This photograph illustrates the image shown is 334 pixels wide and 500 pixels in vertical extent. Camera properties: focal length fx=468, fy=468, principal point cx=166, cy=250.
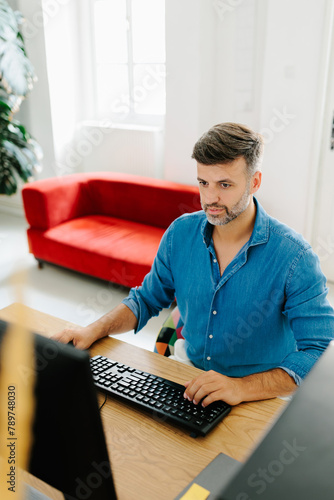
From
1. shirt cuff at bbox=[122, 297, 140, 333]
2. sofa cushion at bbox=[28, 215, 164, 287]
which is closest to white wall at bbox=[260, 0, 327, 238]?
sofa cushion at bbox=[28, 215, 164, 287]

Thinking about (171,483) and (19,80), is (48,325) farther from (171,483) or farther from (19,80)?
(19,80)

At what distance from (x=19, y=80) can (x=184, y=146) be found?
1519 mm

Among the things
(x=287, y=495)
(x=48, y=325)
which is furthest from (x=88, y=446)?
(x=48, y=325)

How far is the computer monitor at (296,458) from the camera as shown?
0.38 m

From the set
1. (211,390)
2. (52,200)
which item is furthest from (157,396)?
(52,200)

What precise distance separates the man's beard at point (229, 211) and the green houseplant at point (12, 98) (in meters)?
2.93

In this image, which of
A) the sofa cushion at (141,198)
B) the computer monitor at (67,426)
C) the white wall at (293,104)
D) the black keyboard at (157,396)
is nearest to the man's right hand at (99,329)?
the black keyboard at (157,396)

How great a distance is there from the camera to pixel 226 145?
130 cm

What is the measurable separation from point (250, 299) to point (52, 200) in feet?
8.15

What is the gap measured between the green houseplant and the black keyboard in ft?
10.0

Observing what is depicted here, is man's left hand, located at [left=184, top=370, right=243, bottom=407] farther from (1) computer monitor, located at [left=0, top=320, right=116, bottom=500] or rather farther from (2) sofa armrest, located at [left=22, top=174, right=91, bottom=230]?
(2) sofa armrest, located at [left=22, top=174, right=91, bottom=230]

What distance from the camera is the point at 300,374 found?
117 cm

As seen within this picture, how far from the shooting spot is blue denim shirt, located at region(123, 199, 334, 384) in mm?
1239

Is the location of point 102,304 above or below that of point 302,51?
below
